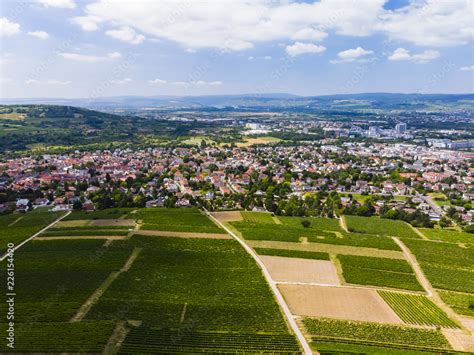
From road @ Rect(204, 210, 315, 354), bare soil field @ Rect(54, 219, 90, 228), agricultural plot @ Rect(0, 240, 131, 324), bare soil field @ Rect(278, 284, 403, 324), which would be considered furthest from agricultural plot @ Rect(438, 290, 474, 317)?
bare soil field @ Rect(54, 219, 90, 228)

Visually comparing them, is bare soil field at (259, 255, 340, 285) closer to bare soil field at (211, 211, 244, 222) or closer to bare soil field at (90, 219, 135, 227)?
bare soil field at (211, 211, 244, 222)

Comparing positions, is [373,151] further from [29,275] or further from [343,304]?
[29,275]

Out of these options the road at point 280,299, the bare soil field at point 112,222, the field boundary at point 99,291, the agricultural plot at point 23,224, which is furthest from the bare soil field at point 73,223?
the road at point 280,299

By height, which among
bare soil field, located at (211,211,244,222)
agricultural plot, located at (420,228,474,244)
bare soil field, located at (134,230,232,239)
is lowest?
agricultural plot, located at (420,228,474,244)

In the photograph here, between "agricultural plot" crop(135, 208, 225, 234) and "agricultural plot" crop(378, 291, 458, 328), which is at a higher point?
"agricultural plot" crop(135, 208, 225, 234)

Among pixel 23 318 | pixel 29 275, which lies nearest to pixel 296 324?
pixel 23 318

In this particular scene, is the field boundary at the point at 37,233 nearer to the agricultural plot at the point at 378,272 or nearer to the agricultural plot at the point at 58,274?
the agricultural plot at the point at 58,274
